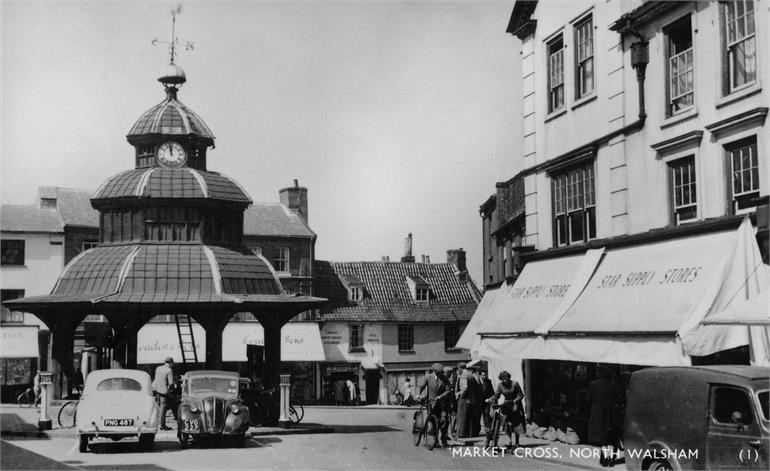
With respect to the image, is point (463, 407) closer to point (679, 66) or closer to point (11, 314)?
point (679, 66)

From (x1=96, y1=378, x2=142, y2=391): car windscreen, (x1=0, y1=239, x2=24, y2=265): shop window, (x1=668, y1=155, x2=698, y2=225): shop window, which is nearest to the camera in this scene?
(x1=668, y1=155, x2=698, y2=225): shop window

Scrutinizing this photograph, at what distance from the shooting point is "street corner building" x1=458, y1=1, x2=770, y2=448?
16.3 metres

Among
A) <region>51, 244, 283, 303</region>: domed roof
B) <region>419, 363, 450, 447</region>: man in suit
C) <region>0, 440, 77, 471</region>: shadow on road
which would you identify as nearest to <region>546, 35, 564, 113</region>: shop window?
<region>419, 363, 450, 447</region>: man in suit

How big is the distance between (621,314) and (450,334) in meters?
43.2

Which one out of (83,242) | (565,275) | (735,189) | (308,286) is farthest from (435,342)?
(735,189)

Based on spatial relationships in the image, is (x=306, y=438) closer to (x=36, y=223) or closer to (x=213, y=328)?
(x=213, y=328)

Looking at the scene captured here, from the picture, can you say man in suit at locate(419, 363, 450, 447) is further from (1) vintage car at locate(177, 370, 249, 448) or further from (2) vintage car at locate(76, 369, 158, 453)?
(2) vintage car at locate(76, 369, 158, 453)

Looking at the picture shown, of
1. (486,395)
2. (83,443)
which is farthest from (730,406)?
(83,443)

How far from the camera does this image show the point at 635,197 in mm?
20609

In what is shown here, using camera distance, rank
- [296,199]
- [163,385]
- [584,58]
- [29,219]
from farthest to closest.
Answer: [296,199] → [29,219] → [163,385] → [584,58]

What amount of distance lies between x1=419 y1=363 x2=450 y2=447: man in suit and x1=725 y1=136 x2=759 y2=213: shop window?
713 cm

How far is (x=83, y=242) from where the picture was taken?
52.4 meters

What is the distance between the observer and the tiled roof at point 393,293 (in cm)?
5881

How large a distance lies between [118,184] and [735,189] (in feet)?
61.7
